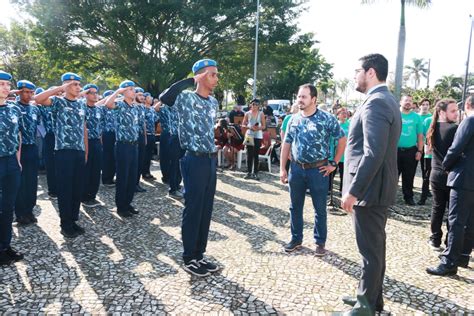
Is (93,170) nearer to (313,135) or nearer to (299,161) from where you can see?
(299,161)

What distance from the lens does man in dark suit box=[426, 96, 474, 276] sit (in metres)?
3.91

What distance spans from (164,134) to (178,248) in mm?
4270

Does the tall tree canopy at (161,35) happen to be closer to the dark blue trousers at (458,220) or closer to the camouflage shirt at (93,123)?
the camouflage shirt at (93,123)

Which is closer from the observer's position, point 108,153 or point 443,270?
point 443,270

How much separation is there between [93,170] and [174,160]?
1634 millimetres

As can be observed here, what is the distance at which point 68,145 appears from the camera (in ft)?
16.1

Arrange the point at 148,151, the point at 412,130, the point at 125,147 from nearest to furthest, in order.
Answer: the point at 125,147 < the point at 412,130 < the point at 148,151

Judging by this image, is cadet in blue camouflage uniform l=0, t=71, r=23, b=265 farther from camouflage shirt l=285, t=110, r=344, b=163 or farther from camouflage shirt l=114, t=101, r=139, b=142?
camouflage shirt l=285, t=110, r=344, b=163

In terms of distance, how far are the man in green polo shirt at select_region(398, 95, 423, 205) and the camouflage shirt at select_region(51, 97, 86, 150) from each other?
18.9 feet

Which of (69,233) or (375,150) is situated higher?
(375,150)

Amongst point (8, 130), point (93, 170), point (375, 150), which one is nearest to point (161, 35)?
point (93, 170)

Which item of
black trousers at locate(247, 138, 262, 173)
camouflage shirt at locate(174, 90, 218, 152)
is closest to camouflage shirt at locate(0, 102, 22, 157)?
camouflage shirt at locate(174, 90, 218, 152)

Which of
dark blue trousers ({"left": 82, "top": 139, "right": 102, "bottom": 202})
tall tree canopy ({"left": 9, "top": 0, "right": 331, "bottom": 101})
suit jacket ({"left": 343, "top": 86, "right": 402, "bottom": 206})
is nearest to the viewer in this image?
suit jacket ({"left": 343, "top": 86, "right": 402, "bottom": 206})

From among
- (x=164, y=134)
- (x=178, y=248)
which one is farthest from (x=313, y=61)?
(x=178, y=248)
